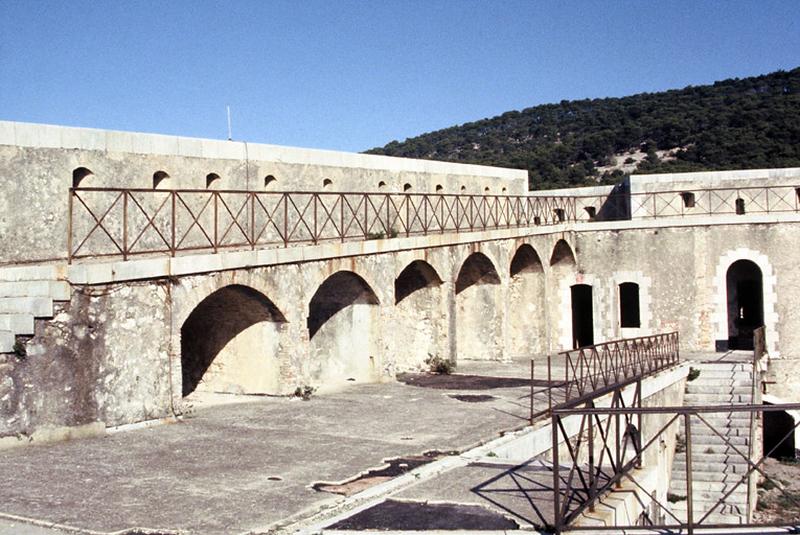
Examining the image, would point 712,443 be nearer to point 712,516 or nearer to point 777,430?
point 712,516

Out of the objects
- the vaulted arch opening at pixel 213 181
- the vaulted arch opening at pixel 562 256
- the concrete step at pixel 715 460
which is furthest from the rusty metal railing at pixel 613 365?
the vaulted arch opening at pixel 213 181

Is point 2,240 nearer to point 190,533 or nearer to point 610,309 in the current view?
point 190,533

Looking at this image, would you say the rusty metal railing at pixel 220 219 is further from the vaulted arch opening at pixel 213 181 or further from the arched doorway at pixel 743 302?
the arched doorway at pixel 743 302

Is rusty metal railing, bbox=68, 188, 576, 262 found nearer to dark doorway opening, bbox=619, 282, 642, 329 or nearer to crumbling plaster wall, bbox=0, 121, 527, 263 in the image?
crumbling plaster wall, bbox=0, 121, 527, 263

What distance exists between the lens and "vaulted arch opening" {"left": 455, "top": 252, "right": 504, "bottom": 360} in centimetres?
2023

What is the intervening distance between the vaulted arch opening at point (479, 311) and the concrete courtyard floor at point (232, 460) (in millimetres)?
6762

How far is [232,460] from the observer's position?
8.98 m

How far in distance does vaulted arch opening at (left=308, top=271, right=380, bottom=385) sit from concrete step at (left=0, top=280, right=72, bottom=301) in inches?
253

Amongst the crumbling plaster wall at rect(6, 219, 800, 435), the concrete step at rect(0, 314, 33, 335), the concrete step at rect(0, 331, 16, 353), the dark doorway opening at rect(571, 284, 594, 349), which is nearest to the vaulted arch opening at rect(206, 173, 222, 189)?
the crumbling plaster wall at rect(6, 219, 800, 435)

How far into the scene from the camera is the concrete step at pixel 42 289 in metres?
9.58

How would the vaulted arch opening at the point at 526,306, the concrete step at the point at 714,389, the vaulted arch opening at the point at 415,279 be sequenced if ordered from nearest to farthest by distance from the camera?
the vaulted arch opening at the point at 415,279, the concrete step at the point at 714,389, the vaulted arch opening at the point at 526,306

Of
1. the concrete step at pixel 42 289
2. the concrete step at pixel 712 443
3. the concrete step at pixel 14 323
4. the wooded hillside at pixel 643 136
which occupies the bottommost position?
the concrete step at pixel 712 443

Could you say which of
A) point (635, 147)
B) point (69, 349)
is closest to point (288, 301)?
point (69, 349)

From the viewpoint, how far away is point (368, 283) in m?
15.3
